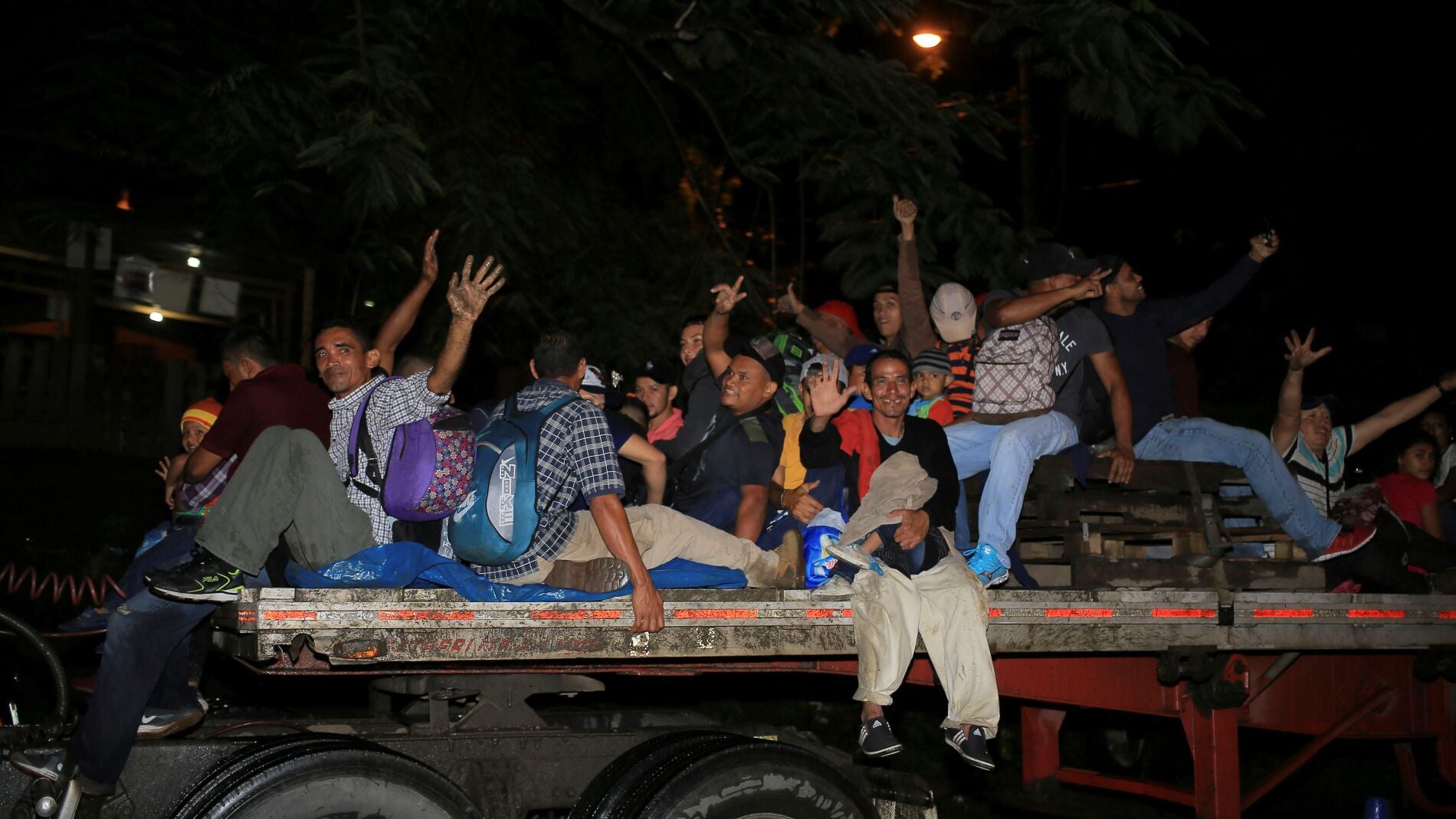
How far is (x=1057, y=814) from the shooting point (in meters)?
6.90

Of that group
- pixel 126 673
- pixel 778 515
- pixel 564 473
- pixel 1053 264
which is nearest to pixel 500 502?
pixel 564 473

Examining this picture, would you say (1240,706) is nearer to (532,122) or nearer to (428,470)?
(428,470)

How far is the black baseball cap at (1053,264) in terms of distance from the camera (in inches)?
256

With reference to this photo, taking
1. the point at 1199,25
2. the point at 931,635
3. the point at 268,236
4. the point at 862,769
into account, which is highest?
the point at 1199,25

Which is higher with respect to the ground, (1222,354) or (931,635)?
(1222,354)

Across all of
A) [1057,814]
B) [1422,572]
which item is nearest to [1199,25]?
[1422,572]

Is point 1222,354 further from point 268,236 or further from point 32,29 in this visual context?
point 32,29

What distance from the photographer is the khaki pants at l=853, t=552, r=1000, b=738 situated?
4.80m

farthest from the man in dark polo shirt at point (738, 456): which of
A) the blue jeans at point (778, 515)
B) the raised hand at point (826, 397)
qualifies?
the raised hand at point (826, 397)

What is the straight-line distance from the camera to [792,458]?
577 centimetres

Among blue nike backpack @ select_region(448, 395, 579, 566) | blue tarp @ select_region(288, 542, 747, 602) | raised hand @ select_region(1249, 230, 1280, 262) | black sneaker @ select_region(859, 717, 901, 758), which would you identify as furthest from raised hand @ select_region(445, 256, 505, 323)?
raised hand @ select_region(1249, 230, 1280, 262)

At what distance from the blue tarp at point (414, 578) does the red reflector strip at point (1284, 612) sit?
294cm

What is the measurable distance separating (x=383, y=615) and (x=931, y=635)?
80.9 inches

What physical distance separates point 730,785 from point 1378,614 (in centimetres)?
346
